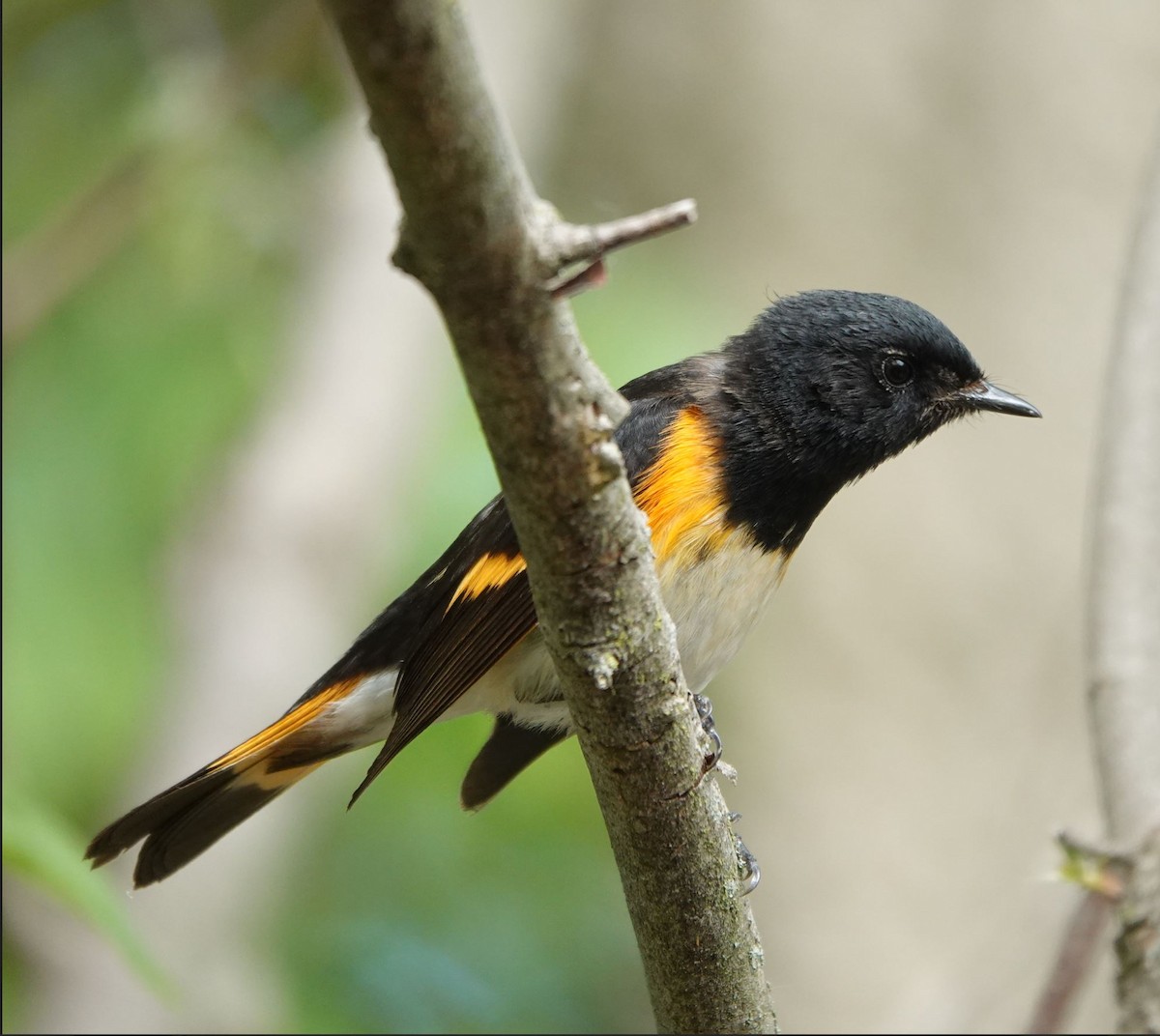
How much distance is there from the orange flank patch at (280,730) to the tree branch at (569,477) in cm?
105

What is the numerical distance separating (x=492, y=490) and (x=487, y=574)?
1.25 metres

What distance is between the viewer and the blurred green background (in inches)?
137

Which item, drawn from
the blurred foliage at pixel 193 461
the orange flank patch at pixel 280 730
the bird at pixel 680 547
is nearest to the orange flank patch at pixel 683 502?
the bird at pixel 680 547

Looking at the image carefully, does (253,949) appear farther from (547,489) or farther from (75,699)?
(547,489)

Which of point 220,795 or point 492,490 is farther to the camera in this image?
point 492,490

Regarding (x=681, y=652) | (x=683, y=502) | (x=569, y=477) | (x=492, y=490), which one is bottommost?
(x=681, y=652)

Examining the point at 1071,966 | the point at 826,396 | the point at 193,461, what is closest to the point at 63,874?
the point at 1071,966

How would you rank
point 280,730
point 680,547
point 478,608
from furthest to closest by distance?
point 280,730, point 680,547, point 478,608

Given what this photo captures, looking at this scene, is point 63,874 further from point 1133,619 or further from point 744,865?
point 1133,619

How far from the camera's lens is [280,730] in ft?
8.59

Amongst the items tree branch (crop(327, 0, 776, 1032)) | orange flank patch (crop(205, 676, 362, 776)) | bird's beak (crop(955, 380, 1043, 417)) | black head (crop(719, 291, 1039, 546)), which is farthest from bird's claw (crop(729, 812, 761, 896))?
bird's beak (crop(955, 380, 1043, 417))

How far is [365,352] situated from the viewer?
13.3 feet

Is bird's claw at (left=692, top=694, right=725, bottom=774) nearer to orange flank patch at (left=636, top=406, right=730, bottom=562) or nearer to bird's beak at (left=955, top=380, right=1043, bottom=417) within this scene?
orange flank patch at (left=636, top=406, right=730, bottom=562)

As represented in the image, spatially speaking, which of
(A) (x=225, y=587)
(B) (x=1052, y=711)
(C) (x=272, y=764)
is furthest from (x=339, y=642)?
(B) (x=1052, y=711)
